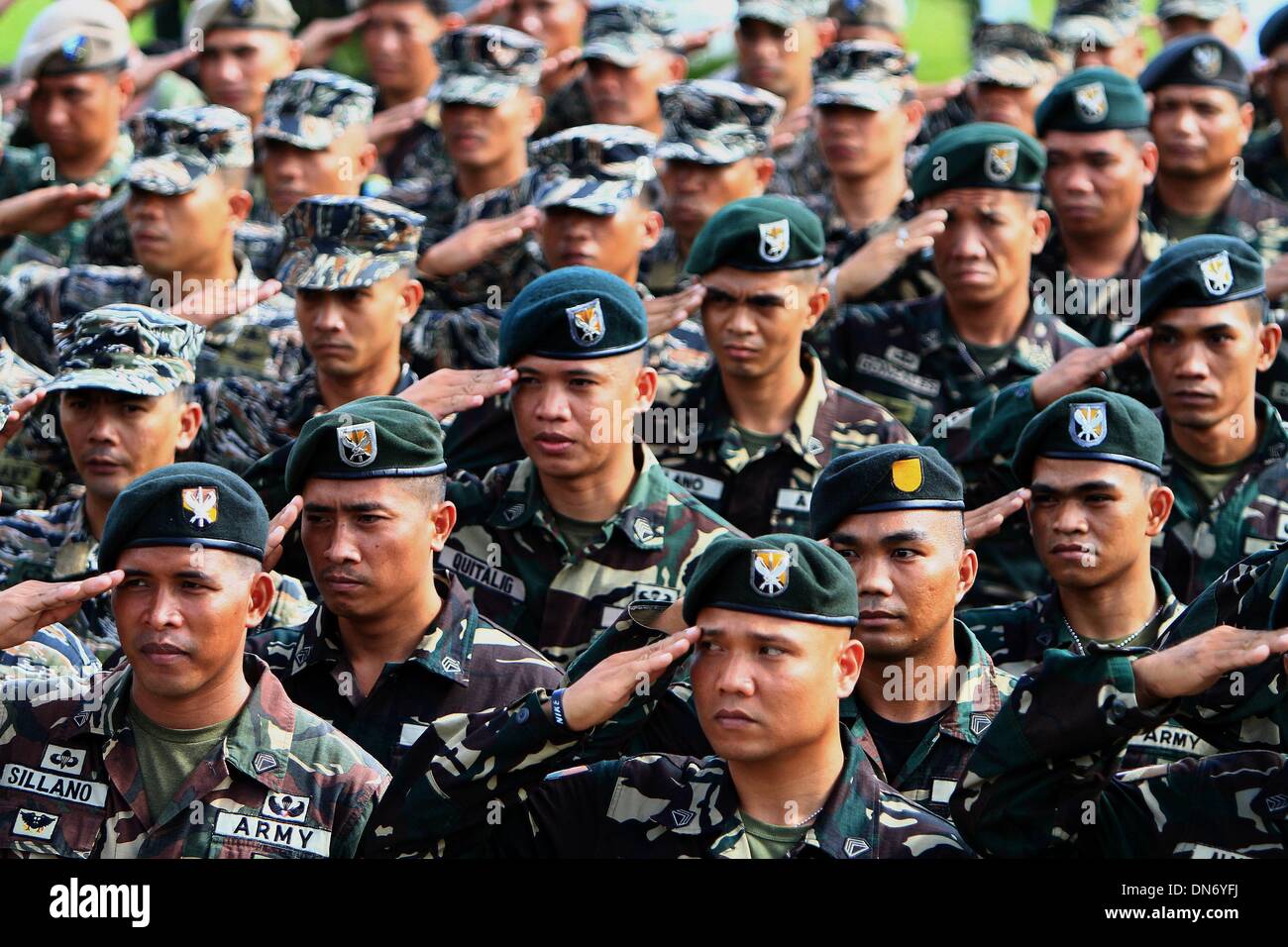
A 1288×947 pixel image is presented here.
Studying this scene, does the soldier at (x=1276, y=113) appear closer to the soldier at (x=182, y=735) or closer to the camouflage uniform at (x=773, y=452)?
the camouflage uniform at (x=773, y=452)

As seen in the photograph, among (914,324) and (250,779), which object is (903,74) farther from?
(250,779)

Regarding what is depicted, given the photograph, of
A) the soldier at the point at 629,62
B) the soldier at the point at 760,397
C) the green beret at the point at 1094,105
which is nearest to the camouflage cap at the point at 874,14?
the soldier at the point at 629,62

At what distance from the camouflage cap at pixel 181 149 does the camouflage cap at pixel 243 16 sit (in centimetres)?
203

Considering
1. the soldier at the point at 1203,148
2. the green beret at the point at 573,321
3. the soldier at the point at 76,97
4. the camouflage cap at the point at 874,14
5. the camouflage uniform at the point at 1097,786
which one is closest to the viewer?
the camouflage uniform at the point at 1097,786

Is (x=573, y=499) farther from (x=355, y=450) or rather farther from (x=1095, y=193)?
(x=1095, y=193)

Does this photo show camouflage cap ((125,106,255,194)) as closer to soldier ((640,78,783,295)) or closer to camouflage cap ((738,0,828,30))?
soldier ((640,78,783,295))

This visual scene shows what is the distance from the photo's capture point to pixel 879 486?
714 cm

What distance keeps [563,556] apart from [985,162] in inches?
103

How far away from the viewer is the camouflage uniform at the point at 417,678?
7.20 m

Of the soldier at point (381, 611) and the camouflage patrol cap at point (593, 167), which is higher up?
Answer: the camouflage patrol cap at point (593, 167)

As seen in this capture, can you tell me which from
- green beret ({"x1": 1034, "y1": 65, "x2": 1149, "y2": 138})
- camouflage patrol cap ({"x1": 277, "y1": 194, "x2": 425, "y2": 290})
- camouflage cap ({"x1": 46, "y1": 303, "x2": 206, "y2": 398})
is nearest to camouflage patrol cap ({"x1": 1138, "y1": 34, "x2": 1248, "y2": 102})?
green beret ({"x1": 1034, "y1": 65, "x2": 1149, "y2": 138})

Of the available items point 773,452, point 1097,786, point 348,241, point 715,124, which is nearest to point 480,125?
point 715,124

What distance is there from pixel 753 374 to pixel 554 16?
16.5ft

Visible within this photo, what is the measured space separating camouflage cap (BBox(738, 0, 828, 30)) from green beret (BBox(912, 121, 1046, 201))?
311 centimetres
